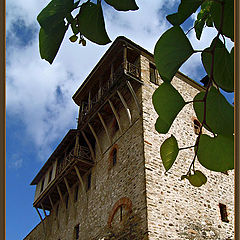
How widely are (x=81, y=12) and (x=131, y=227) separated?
33.7 ft

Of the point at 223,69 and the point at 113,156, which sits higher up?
the point at 113,156

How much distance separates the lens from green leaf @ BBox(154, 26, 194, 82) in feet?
3.16

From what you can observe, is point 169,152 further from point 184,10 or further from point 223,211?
point 223,211

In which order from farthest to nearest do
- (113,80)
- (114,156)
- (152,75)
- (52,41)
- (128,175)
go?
(152,75) → (113,80) → (114,156) → (128,175) → (52,41)

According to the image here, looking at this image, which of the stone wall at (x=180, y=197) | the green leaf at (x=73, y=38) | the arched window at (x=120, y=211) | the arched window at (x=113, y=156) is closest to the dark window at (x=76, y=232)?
the arched window at (x=120, y=211)

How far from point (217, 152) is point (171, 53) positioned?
35 cm

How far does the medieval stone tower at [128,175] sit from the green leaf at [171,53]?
31.3 ft

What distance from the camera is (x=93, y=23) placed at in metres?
1.11

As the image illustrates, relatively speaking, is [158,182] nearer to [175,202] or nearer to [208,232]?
[175,202]

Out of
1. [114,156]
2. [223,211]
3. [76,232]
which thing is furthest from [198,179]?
[76,232]

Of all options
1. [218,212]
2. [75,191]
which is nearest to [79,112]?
[75,191]

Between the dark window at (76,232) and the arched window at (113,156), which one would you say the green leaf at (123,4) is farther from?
the dark window at (76,232)

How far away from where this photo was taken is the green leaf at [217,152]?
99cm

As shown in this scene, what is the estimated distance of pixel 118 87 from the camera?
45.0 feet
